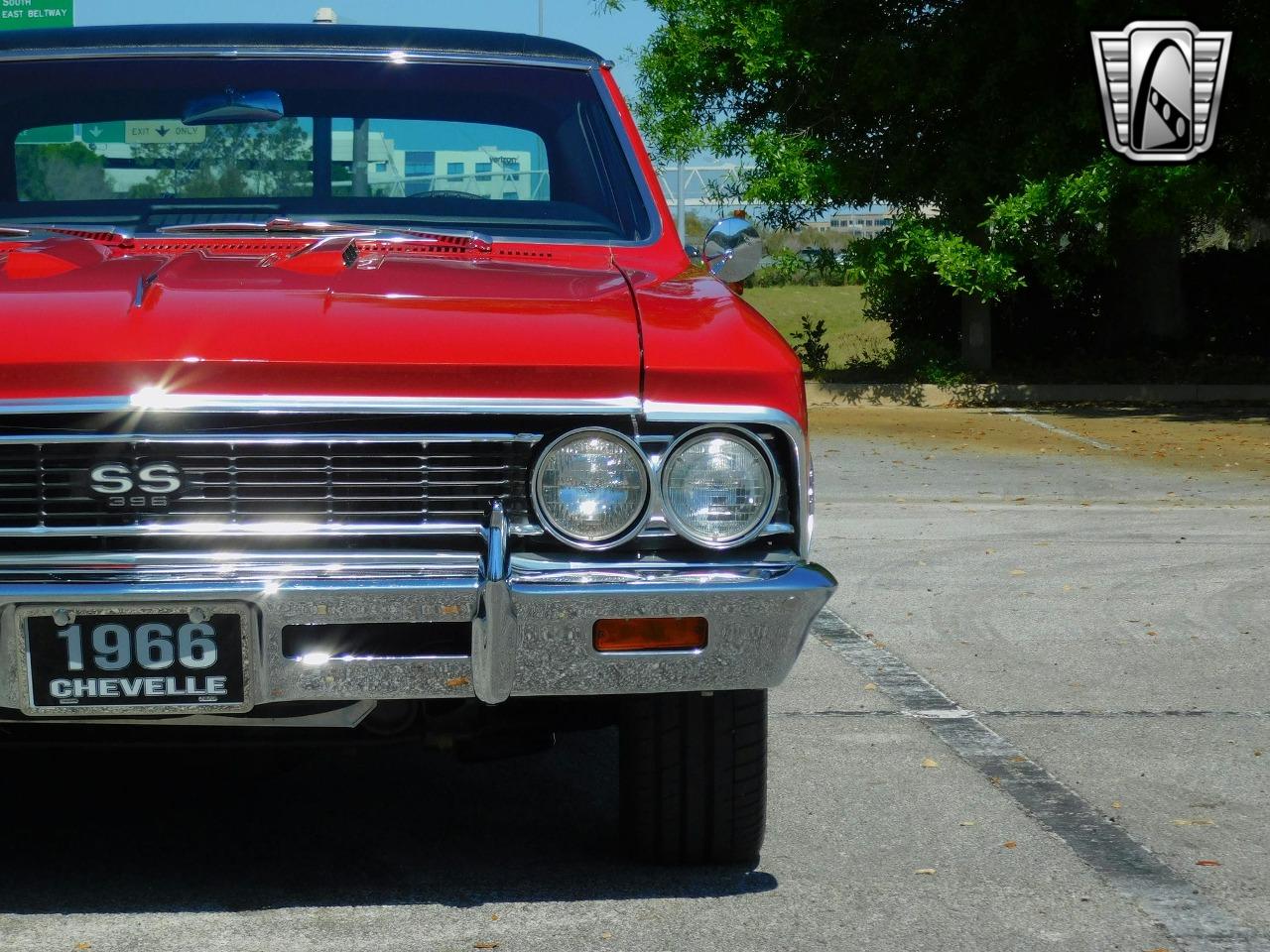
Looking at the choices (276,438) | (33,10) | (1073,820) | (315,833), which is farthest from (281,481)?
(33,10)

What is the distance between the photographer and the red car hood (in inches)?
119

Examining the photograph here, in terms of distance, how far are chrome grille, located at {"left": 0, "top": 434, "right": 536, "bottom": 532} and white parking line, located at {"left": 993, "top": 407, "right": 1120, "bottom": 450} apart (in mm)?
11651

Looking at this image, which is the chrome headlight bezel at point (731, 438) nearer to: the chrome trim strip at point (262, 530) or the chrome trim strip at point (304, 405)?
the chrome trim strip at point (304, 405)

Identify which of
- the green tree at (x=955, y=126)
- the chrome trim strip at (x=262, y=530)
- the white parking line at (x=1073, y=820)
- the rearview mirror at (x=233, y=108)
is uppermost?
the green tree at (x=955, y=126)

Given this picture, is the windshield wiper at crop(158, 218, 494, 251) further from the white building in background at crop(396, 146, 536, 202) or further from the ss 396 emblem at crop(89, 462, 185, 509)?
the ss 396 emblem at crop(89, 462, 185, 509)

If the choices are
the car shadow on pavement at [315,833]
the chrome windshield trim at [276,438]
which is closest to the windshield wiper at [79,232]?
the chrome windshield trim at [276,438]

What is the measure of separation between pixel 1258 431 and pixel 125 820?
42.1ft

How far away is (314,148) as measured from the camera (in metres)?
4.42

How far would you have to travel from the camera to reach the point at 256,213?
4258 millimetres

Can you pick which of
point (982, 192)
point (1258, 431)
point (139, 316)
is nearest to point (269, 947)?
Result: point (139, 316)

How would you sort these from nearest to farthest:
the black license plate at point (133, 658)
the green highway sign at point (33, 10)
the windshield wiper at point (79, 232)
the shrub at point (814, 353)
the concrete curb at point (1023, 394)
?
the black license plate at point (133, 658), the windshield wiper at point (79, 232), the concrete curb at point (1023, 394), the shrub at point (814, 353), the green highway sign at point (33, 10)

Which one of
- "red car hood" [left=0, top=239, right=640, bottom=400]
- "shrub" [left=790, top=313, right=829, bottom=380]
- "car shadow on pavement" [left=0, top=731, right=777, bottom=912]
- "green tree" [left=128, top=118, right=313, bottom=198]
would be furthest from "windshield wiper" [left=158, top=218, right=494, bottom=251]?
"shrub" [left=790, top=313, right=829, bottom=380]

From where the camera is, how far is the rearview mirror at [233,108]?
4.43 m

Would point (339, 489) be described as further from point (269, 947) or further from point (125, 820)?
point (125, 820)
